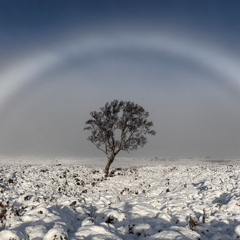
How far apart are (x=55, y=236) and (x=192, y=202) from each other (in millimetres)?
7646

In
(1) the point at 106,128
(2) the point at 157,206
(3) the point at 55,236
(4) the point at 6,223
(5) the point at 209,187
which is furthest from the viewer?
(1) the point at 106,128

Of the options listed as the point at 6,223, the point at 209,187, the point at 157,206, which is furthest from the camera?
the point at 209,187

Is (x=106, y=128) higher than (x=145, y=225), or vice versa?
(x=106, y=128)

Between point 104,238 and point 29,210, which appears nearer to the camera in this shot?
point 104,238

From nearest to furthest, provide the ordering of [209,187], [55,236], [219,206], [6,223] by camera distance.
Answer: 1. [55,236]
2. [6,223]
3. [219,206]
4. [209,187]

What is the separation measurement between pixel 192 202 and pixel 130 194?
179 inches

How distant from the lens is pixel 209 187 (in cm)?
1636

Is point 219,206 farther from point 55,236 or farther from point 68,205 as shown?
point 55,236

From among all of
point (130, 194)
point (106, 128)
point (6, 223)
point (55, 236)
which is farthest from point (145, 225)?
point (106, 128)

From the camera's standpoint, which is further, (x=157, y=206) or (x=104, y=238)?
(x=157, y=206)

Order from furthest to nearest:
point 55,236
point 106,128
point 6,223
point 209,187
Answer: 1. point 106,128
2. point 209,187
3. point 6,223
4. point 55,236

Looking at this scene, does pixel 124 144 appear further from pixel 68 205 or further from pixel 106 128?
pixel 68 205

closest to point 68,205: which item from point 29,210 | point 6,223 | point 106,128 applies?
point 29,210

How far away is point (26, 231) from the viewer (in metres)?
7.23
